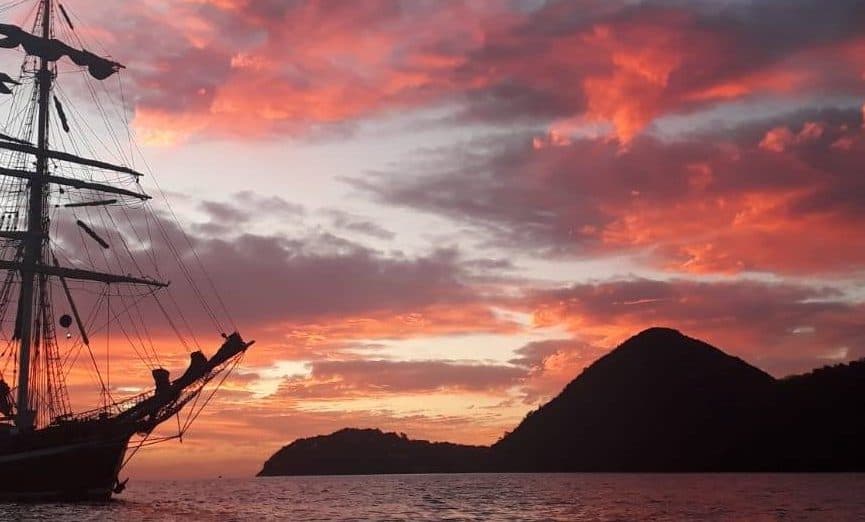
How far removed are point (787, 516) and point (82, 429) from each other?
173 ft

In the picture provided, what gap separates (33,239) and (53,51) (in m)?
15.3

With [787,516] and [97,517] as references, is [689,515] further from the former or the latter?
[97,517]

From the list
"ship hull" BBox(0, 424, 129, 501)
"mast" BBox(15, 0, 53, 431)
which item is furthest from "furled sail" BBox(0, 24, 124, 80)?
"ship hull" BBox(0, 424, 129, 501)

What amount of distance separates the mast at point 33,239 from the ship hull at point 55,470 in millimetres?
4351

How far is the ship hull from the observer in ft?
222

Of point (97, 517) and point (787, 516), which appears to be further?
point (787, 516)

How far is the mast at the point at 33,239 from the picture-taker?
238 ft

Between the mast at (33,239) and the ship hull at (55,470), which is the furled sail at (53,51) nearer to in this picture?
the mast at (33,239)

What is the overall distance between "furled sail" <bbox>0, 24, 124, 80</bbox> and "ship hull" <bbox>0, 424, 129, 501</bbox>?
30.4 meters

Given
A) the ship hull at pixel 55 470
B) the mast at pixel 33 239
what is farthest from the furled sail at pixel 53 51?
the ship hull at pixel 55 470

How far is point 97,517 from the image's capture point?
6284 cm

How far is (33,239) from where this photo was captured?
75.9 m

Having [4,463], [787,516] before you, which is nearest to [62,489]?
[4,463]

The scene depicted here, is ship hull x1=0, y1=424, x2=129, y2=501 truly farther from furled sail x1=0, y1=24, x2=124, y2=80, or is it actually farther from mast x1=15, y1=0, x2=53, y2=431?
furled sail x1=0, y1=24, x2=124, y2=80
